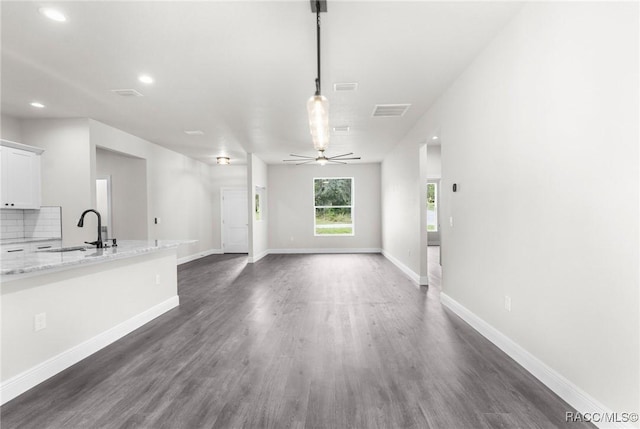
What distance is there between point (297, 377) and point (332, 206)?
24.8 ft

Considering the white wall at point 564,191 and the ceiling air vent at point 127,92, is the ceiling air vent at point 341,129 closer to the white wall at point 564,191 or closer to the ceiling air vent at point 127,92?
the white wall at point 564,191

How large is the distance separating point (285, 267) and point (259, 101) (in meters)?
4.00

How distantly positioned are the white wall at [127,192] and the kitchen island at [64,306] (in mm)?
3500

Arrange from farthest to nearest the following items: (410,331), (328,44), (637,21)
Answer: (410,331) < (328,44) < (637,21)

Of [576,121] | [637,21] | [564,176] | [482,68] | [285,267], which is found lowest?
[285,267]

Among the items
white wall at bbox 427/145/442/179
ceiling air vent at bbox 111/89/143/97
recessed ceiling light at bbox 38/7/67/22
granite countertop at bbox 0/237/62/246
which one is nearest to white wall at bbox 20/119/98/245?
granite countertop at bbox 0/237/62/246

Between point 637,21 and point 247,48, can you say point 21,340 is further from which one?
point 637,21

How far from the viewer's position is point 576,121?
73.5 inches

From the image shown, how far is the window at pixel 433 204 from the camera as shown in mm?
9797

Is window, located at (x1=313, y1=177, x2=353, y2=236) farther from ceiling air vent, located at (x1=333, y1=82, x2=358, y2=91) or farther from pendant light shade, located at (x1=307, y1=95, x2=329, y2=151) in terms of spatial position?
pendant light shade, located at (x1=307, y1=95, x2=329, y2=151)

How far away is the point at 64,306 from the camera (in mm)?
2514

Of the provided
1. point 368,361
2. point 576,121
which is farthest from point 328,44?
point 368,361

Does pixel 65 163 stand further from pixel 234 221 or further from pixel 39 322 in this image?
pixel 234 221

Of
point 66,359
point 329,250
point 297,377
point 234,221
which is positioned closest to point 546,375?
point 297,377
